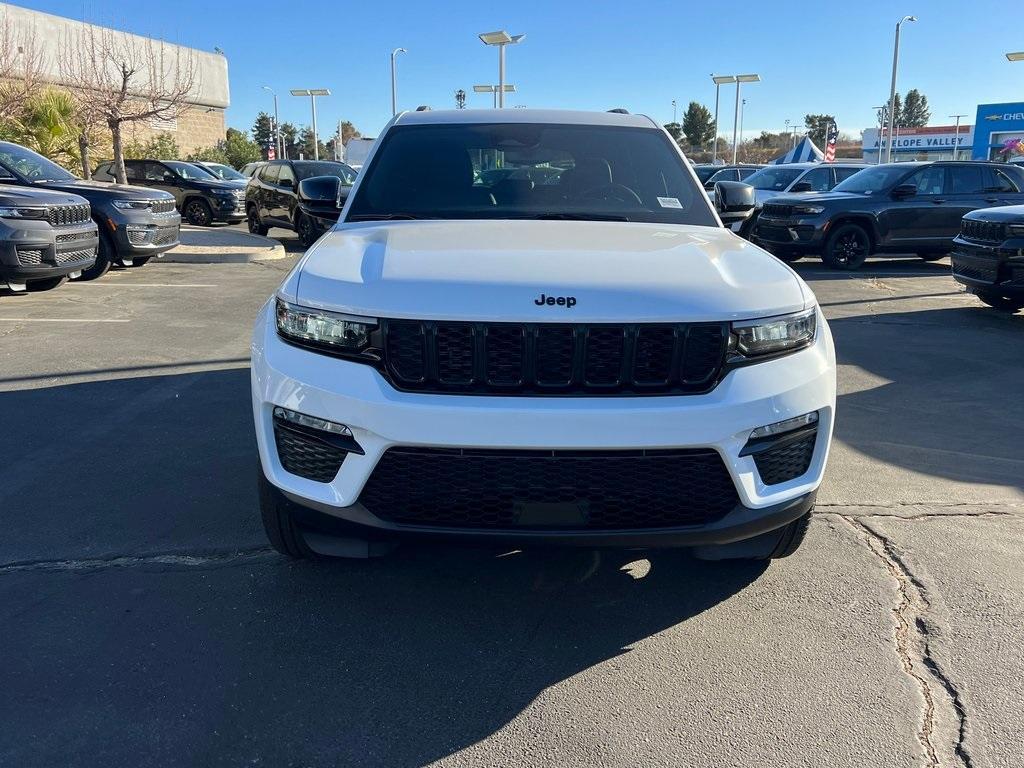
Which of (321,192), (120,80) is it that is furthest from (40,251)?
(120,80)

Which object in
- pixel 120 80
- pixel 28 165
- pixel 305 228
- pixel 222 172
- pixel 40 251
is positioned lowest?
pixel 305 228

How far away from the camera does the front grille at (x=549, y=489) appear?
8.41ft

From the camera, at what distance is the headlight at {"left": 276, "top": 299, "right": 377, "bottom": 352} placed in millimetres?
2670

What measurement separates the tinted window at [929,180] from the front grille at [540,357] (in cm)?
1293

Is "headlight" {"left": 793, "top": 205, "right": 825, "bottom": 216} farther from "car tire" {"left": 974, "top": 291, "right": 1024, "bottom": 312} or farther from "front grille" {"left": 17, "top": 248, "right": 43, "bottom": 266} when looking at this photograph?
"front grille" {"left": 17, "top": 248, "right": 43, "bottom": 266}

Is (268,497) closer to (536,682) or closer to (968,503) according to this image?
(536,682)

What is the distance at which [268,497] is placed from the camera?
9.57ft

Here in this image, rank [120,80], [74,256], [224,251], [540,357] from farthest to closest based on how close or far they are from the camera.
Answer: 1. [120,80]
2. [224,251]
3. [74,256]
4. [540,357]

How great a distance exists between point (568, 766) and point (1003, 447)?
3956 mm

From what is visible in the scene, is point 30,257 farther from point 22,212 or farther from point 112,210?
point 112,210

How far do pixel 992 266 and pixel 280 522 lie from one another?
28.4ft

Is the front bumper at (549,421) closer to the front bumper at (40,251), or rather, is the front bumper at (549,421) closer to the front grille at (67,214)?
the front bumper at (40,251)

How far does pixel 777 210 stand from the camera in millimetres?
13875

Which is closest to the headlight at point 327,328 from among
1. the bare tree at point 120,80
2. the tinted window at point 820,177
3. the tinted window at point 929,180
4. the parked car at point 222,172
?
the tinted window at point 929,180
